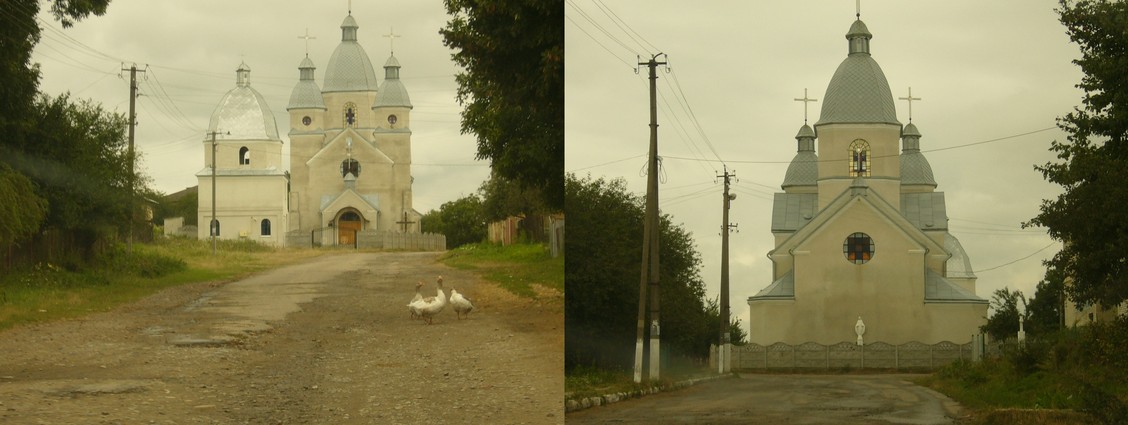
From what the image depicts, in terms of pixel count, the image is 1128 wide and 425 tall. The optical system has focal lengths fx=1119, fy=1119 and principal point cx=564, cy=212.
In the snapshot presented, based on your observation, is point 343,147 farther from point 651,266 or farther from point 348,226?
point 651,266

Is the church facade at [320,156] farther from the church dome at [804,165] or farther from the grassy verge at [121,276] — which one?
the church dome at [804,165]

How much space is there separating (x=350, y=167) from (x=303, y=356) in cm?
112

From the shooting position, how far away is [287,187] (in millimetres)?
6355

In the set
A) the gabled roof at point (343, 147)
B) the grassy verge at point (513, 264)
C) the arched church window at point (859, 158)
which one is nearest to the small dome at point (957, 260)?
the arched church window at point (859, 158)

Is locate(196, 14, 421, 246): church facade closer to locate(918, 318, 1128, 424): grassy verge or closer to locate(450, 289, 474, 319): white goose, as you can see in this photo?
locate(450, 289, 474, 319): white goose

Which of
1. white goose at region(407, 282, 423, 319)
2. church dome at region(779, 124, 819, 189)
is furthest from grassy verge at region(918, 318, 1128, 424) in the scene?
white goose at region(407, 282, 423, 319)

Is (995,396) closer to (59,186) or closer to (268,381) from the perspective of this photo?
(268,381)

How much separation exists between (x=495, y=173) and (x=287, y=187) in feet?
3.88

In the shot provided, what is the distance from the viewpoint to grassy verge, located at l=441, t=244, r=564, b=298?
6.29 meters

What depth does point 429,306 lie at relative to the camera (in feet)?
21.1

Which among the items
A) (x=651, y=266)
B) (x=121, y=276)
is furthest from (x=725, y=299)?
(x=121, y=276)

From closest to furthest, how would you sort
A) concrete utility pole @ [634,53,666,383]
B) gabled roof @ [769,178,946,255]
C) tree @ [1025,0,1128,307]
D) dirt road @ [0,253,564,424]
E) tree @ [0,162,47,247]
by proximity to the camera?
tree @ [1025,0,1128,307]
gabled roof @ [769,178,946,255]
concrete utility pole @ [634,53,666,383]
dirt road @ [0,253,564,424]
tree @ [0,162,47,247]

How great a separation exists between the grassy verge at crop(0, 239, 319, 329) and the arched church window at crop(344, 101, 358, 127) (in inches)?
31.4

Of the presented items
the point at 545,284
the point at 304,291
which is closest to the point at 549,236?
the point at 545,284
